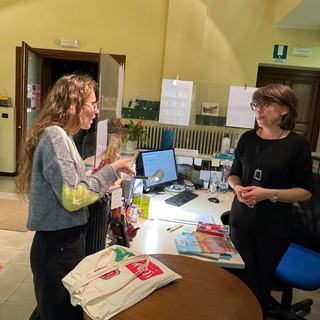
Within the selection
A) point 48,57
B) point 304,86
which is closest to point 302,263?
point 304,86

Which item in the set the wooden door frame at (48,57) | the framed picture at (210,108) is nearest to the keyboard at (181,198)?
the framed picture at (210,108)

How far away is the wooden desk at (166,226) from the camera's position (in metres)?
1.56

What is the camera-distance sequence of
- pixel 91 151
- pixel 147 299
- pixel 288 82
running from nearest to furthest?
pixel 147 299, pixel 91 151, pixel 288 82

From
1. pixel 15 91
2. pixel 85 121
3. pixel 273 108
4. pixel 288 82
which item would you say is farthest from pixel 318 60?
pixel 15 91

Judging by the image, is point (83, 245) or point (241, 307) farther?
point (83, 245)

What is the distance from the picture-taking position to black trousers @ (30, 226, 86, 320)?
3.83 ft

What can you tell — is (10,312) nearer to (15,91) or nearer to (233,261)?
(233,261)

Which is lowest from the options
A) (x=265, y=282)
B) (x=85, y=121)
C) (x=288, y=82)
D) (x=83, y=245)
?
(x=265, y=282)

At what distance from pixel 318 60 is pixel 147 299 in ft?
14.8

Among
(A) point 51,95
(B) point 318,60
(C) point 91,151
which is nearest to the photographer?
(A) point 51,95

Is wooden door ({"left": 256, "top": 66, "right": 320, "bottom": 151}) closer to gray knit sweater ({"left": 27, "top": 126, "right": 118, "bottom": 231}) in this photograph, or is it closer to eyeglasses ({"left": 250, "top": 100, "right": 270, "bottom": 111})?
eyeglasses ({"left": 250, "top": 100, "right": 270, "bottom": 111})

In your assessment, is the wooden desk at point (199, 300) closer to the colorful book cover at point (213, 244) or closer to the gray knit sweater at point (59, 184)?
the colorful book cover at point (213, 244)

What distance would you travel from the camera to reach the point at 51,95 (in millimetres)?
1211

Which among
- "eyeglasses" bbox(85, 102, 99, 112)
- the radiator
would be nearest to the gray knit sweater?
"eyeglasses" bbox(85, 102, 99, 112)
